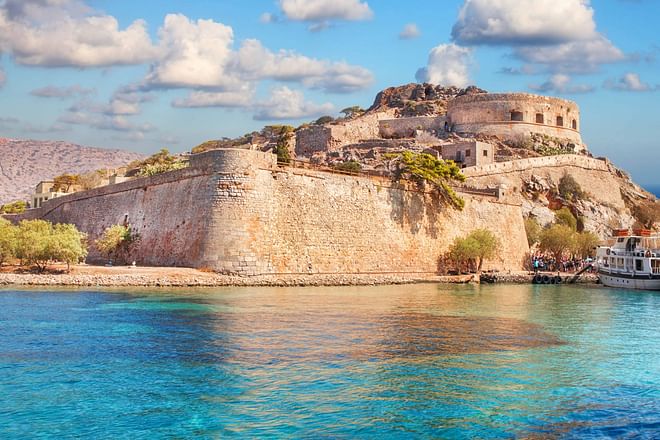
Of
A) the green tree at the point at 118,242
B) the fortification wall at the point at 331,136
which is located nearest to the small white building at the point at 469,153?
the fortification wall at the point at 331,136

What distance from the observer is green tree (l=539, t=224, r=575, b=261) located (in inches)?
1812

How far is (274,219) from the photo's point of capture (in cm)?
3123

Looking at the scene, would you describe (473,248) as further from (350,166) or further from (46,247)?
(46,247)

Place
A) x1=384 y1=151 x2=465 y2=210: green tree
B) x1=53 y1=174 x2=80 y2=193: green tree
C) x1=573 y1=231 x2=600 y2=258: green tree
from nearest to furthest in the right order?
x1=384 y1=151 x2=465 y2=210: green tree < x1=573 y1=231 x2=600 y2=258: green tree < x1=53 y1=174 x2=80 y2=193: green tree

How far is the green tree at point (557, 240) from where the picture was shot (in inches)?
1812

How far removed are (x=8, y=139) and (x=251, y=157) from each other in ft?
386

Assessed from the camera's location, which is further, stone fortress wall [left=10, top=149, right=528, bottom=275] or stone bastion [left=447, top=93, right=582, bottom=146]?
stone bastion [left=447, top=93, right=582, bottom=146]

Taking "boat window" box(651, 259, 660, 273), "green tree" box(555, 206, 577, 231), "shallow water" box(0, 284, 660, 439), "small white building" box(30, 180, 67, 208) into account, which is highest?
"small white building" box(30, 180, 67, 208)

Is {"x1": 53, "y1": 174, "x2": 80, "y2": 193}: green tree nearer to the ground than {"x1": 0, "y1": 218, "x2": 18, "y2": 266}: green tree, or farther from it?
farther from it

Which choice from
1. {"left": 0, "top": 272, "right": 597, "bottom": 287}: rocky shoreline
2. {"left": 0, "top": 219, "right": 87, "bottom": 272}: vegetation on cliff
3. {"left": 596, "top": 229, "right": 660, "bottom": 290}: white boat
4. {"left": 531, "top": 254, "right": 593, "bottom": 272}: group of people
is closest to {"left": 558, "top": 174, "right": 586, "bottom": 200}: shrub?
{"left": 531, "top": 254, "right": 593, "bottom": 272}: group of people

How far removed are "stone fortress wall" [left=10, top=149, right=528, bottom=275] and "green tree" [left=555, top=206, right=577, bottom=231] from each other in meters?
10.9

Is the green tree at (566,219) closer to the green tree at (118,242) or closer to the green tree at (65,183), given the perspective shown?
the green tree at (118,242)

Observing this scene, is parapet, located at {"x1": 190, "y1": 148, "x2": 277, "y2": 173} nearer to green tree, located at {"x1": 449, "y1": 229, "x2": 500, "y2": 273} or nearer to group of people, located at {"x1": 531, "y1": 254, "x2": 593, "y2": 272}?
green tree, located at {"x1": 449, "y1": 229, "x2": 500, "y2": 273}

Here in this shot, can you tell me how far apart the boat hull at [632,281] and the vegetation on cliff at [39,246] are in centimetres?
2752
